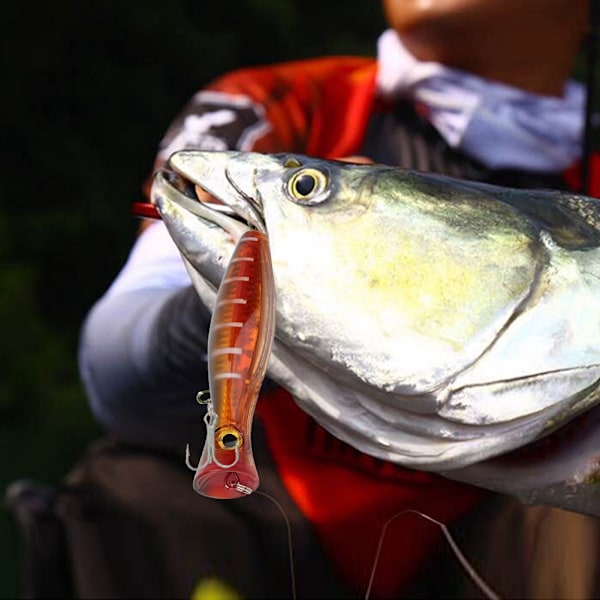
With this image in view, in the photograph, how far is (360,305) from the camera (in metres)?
0.53

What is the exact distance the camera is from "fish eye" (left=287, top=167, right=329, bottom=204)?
541 millimetres

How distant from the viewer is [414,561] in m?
0.84

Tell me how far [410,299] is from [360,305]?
25 millimetres

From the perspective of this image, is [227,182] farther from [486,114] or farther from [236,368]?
[486,114]

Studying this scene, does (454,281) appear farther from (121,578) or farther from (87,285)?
(87,285)

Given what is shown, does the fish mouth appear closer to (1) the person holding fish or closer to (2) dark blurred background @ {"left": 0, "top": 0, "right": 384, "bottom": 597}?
(1) the person holding fish

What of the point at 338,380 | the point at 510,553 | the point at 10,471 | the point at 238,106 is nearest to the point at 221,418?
the point at 338,380

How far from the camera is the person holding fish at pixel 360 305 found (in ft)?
1.74

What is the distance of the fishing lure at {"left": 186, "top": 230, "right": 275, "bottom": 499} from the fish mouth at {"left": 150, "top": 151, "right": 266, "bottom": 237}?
0.16 ft

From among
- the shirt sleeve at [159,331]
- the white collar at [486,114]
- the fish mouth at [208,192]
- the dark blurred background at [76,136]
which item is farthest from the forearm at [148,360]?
the dark blurred background at [76,136]

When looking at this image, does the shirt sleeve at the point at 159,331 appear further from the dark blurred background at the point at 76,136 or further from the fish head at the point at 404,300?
the dark blurred background at the point at 76,136

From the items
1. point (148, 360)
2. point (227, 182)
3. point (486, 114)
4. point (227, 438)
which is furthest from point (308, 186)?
point (486, 114)

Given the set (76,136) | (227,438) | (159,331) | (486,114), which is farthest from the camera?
(76,136)

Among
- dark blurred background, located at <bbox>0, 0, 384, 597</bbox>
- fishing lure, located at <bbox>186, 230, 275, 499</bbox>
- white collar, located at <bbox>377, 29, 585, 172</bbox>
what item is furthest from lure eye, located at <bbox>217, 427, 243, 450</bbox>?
dark blurred background, located at <bbox>0, 0, 384, 597</bbox>
